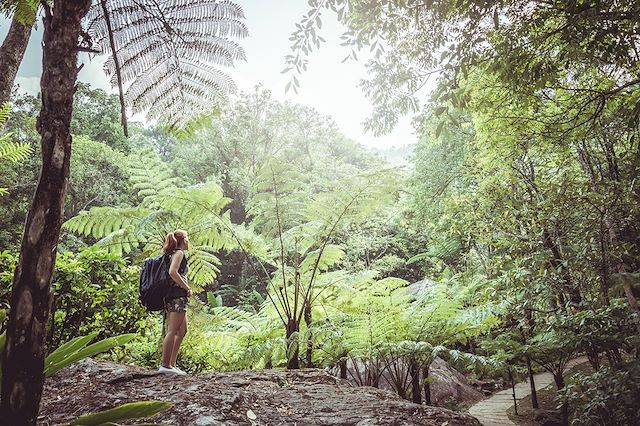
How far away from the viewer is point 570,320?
2.81m

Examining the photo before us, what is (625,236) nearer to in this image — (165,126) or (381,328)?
(381,328)

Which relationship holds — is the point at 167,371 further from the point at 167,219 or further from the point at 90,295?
the point at 167,219

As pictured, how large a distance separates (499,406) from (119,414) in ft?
16.5

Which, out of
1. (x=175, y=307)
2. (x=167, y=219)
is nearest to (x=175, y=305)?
(x=175, y=307)

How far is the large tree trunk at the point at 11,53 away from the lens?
313cm

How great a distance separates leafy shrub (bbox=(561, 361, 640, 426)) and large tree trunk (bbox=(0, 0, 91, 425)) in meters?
2.65

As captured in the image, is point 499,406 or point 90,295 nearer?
point 90,295

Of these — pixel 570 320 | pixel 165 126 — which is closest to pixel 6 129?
pixel 165 126

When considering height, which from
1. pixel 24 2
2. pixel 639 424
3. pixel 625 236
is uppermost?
pixel 24 2

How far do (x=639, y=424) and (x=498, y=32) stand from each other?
90.1 inches

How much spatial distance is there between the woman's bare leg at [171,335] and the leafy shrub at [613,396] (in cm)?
272

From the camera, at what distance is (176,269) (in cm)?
294

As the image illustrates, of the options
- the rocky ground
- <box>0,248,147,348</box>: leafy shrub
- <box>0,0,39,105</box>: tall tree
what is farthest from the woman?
<box>0,0,39,105</box>: tall tree

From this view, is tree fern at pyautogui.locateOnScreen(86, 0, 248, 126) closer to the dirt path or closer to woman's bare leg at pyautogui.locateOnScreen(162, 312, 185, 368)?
woman's bare leg at pyautogui.locateOnScreen(162, 312, 185, 368)
